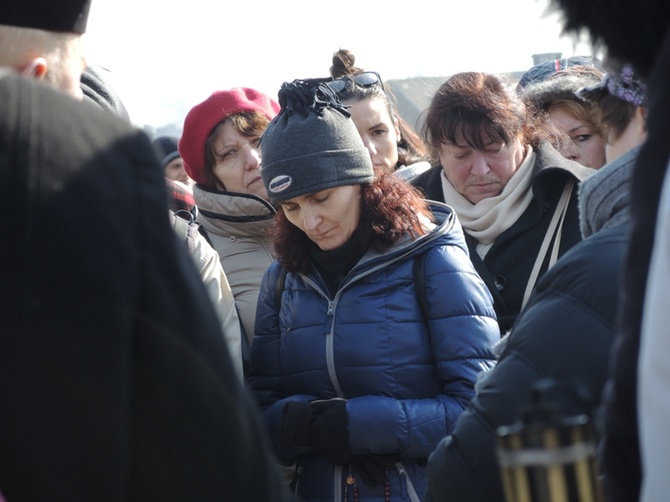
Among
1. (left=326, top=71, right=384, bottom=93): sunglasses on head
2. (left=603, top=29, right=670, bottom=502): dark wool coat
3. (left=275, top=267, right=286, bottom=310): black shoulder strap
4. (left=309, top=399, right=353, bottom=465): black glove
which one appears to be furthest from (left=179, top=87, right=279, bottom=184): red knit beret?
(left=603, top=29, right=670, bottom=502): dark wool coat

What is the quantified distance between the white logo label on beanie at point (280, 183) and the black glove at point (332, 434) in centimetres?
76

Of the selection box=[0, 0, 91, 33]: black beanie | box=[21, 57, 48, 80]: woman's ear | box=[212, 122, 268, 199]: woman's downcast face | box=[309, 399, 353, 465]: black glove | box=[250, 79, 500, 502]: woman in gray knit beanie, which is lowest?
box=[309, 399, 353, 465]: black glove

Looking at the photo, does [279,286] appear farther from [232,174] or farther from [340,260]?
[232,174]

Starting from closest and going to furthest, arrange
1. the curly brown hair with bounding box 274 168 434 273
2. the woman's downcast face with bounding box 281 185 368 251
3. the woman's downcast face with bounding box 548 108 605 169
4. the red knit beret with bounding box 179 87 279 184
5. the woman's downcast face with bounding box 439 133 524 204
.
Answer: the curly brown hair with bounding box 274 168 434 273, the woman's downcast face with bounding box 281 185 368 251, the woman's downcast face with bounding box 439 133 524 204, the woman's downcast face with bounding box 548 108 605 169, the red knit beret with bounding box 179 87 279 184

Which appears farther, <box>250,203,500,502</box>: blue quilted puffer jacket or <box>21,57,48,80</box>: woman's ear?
<box>250,203,500,502</box>: blue quilted puffer jacket

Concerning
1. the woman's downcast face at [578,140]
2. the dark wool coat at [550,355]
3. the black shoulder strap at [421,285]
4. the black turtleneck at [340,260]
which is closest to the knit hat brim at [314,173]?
the black turtleneck at [340,260]

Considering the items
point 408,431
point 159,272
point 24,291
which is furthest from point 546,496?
point 408,431

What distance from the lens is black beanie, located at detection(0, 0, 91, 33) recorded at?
61.5 inches

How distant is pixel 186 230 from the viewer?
3.46m

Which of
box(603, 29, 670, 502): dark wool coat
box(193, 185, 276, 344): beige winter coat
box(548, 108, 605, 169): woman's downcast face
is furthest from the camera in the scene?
box(548, 108, 605, 169): woman's downcast face

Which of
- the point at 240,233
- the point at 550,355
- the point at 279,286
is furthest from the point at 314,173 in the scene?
the point at 550,355

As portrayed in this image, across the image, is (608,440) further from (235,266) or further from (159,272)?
(235,266)

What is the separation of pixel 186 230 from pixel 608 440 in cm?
248

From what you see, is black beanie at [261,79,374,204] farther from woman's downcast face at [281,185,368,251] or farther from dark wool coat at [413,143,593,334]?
dark wool coat at [413,143,593,334]
